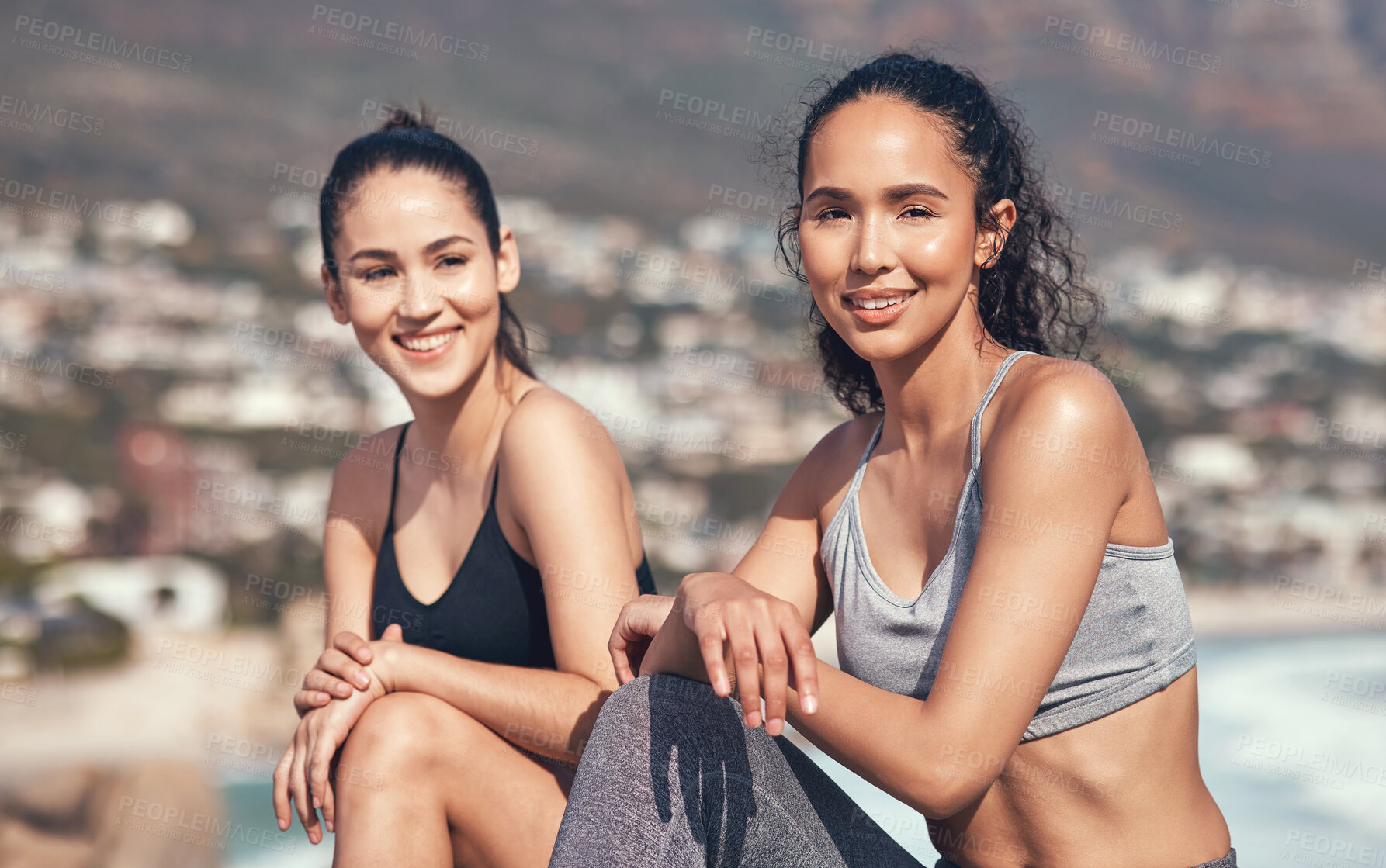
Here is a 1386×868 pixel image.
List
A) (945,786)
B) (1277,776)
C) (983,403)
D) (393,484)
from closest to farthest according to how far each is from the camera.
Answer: (945,786) < (983,403) < (393,484) < (1277,776)

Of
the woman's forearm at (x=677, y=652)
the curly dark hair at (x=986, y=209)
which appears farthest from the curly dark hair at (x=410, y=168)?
the woman's forearm at (x=677, y=652)

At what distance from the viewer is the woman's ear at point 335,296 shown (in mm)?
2373

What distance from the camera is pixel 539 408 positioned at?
2.20 metres

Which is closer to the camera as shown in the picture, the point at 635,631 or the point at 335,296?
the point at 635,631

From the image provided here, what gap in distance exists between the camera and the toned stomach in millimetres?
1577

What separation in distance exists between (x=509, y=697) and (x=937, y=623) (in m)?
0.78

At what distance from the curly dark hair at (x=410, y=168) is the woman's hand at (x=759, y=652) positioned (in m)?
1.11

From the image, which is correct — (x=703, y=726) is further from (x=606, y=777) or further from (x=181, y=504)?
(x=181, y=504)

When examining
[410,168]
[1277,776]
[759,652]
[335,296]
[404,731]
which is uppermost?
[410,168]

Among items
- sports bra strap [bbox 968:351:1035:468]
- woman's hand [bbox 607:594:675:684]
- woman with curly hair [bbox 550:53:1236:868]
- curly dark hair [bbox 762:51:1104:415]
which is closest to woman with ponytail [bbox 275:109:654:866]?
woman's hand [bbox 607:594:675:684]

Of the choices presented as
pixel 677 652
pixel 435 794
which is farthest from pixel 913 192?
pixel 435 794

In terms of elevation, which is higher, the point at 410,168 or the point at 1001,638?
the point at 410,168

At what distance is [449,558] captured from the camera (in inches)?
90.9

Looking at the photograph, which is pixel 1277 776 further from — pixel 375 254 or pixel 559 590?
pixel 375 254
